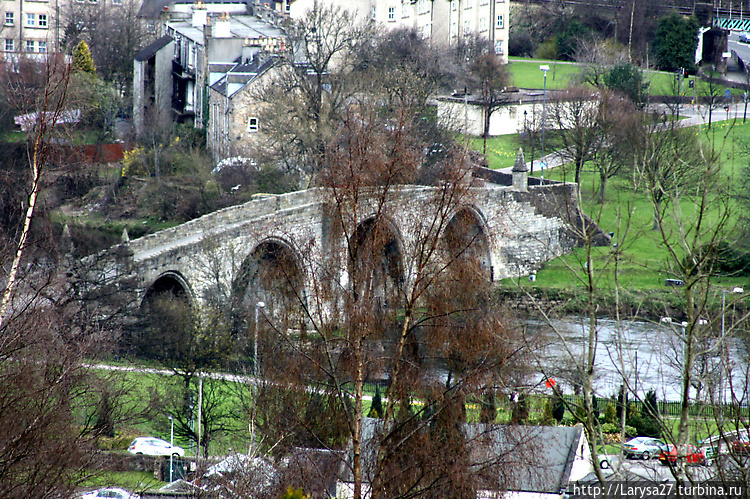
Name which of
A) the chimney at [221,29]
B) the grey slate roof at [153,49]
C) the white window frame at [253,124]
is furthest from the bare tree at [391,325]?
the grey slate roof at [153,49]

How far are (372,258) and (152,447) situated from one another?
Answer: 43.4ft

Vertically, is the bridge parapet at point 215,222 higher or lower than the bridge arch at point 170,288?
higher

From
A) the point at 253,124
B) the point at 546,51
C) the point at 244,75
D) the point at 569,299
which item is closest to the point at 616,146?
the point at 569,299

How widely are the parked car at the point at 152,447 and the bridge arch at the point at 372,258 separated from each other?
470 inches

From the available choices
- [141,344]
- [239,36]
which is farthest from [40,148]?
[239,36]

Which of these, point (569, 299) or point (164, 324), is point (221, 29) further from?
point (164, 324)

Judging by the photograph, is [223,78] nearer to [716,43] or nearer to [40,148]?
[716,43]

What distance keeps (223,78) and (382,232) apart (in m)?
36.4

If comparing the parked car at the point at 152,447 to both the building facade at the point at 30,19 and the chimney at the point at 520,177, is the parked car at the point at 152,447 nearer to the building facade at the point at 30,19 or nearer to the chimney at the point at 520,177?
the chimney at the point at 520,177

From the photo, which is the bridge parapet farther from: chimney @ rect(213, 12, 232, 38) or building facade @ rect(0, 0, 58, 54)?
building facade @ rect(0, 0, 58, 54)

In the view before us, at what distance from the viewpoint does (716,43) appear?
62.4 m

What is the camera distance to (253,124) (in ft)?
145

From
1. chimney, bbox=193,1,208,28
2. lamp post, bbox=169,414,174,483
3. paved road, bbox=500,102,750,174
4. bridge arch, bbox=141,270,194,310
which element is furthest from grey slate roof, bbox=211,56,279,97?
lamp post, bbox=169,414,174,483

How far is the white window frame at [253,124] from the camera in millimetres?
44125
